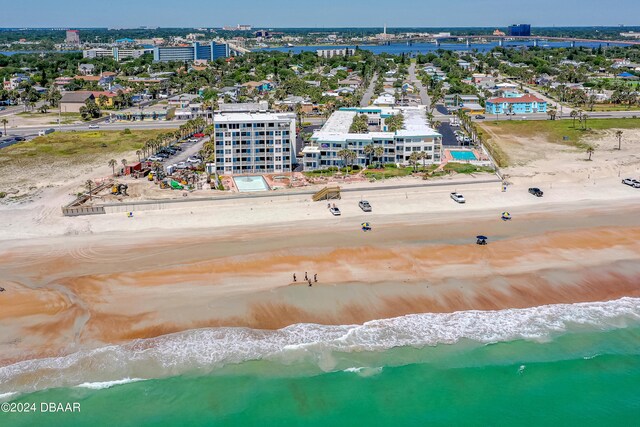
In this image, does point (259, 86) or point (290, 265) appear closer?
point (290, 265)

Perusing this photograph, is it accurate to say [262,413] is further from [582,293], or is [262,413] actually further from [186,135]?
[186,135]

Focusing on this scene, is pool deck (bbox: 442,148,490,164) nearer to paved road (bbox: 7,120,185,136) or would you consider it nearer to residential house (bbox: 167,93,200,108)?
paved road (bbox: 7,120,185,136)

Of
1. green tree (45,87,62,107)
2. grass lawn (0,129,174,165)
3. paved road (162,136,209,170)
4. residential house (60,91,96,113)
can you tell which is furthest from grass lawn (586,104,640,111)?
green tree (45,87,62,107)

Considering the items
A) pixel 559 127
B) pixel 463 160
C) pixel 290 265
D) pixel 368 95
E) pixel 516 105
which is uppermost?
pixel 368 95

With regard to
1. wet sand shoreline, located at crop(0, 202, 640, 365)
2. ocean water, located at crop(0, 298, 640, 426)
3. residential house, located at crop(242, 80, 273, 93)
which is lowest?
ocean water, located at crop(0, 298, 640, 426)

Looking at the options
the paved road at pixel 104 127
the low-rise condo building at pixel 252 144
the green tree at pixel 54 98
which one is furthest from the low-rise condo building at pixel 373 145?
the green tree at pixel 54 98

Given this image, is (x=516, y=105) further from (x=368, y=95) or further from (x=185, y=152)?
(x=185, y=152)

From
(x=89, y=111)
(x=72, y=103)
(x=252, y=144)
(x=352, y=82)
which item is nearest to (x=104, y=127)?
(x=89, y=111)
